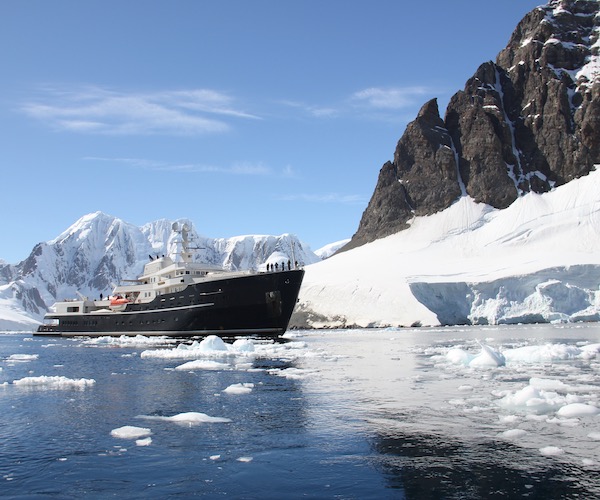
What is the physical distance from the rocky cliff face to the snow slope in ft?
19.2

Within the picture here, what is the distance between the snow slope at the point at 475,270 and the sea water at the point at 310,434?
58016 mm

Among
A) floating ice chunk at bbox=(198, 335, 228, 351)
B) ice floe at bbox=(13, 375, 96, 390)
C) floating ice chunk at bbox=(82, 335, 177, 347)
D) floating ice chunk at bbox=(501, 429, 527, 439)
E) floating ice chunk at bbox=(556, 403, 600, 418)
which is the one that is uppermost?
floating ice chunk at bbox=(198, 335, 228, 351)

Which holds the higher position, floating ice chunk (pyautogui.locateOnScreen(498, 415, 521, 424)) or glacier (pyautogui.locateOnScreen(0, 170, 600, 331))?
glacier (pyautogui.locateOnScreen(0, 170, 600, 331))

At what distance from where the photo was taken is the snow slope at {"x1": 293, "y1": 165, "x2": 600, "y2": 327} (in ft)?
254

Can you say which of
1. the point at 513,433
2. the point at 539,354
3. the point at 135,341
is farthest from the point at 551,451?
the point at 135,341

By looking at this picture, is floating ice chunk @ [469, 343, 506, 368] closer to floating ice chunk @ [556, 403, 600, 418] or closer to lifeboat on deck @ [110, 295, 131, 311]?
floating ice chunk @ [556, 403, 600, 418]

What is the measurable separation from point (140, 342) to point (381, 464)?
41.6 m

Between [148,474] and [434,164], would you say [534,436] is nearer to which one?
[148,474]

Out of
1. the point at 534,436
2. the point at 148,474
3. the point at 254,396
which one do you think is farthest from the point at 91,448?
the point at 534,436

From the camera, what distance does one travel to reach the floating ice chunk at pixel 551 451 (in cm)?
1024

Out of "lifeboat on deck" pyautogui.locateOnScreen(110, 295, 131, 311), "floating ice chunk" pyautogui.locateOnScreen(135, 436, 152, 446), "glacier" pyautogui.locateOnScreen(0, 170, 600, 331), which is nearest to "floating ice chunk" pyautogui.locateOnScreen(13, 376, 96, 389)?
"floating ice chunk" pyautogui.locateOnScreen(135, 436, 152, 446)

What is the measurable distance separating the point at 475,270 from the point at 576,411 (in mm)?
79090

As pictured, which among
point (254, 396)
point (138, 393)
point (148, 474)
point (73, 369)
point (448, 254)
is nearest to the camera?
point (148, 474)

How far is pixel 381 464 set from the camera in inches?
397
